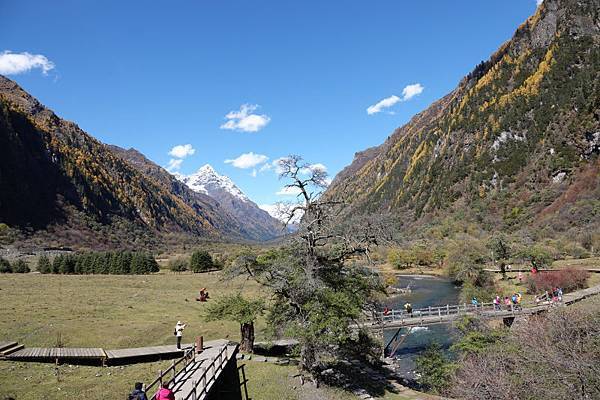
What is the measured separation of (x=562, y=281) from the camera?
5688 cm

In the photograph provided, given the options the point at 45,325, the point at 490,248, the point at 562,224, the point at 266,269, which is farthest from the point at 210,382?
the point at 562,224

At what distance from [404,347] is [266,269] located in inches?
924

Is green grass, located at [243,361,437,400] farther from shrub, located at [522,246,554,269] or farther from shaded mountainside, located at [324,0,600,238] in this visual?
shaded mountainside, located at [324,0,600,238]

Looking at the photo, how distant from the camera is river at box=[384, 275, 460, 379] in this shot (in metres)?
37.0

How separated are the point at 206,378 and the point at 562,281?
57581 mm

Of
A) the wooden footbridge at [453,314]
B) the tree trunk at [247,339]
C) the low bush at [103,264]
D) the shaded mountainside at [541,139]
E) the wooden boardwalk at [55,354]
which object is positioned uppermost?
the shaded mountainside at [541,139]

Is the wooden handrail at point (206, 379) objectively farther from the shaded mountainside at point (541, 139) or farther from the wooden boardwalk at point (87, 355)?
the shaded mountainside at point (541, 139)

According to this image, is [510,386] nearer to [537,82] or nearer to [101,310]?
[101,310]

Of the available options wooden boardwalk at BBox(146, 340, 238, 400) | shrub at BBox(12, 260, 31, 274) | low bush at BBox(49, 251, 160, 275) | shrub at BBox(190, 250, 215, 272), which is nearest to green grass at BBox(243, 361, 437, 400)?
wooden boardwalk at BBox(146, 340, 238, 400)

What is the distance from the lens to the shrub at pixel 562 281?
5619cm

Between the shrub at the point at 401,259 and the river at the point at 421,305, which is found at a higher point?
the shrub at the point at 401,259

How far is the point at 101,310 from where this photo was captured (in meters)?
36.1

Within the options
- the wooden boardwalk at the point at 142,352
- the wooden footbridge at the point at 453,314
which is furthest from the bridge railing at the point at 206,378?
the wooden footbridge at the point at 453,314

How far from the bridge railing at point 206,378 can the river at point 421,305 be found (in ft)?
56.5
